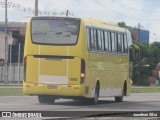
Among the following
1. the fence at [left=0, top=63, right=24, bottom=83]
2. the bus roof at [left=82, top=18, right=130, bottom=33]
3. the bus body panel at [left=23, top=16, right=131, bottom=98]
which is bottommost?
the fence at [left=0, top=63, right=24, bottom=83]

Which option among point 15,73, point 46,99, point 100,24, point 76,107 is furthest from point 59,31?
point 15,73

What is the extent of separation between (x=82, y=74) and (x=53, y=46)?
1.60m

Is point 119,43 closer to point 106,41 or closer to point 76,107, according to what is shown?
point 106,41

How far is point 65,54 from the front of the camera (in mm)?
25984

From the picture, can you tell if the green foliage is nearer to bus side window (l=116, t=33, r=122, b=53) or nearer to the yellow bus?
bus side window (l=116, t=33, r=122, b=53)

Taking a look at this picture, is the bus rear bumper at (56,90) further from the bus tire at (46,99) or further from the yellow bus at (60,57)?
the bus tire at (46,99)

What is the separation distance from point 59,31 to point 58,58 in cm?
107

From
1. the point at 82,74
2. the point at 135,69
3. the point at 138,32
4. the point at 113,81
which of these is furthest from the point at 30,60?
the point at 138,32

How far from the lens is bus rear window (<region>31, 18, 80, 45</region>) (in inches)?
1026

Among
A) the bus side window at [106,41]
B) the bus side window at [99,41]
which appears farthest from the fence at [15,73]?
the bus side window at [99,41]

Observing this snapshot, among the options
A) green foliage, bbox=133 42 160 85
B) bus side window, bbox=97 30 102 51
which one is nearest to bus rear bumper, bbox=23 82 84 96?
bus side window, bbox=97 30 102 51

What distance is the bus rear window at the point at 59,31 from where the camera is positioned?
26062mm

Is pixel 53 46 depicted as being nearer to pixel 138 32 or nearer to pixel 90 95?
pixel 90 95

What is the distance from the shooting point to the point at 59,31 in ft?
85.4
